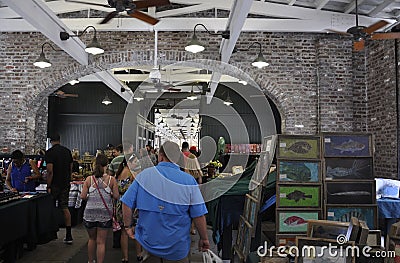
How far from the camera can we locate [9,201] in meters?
4.98

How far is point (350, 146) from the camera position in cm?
444

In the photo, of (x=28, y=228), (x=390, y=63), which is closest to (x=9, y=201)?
(x=28, y=228)

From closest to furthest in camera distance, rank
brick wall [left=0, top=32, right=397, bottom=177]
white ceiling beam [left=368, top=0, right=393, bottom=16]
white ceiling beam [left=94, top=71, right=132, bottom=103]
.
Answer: white ceiling beam [left=368, top=0, right=393, bottom=16]
brick wall [left=0, top=32, right=397, bottom=177]
white ceiling beam [left=94, top=71, right=132, bottom=103]

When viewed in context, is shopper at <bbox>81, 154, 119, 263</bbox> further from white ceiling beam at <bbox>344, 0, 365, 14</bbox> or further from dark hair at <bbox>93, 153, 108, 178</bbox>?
white ceiling beam at <bbox>344, 0, 365, 14</bbox>

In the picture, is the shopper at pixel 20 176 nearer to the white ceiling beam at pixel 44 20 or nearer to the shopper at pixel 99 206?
the white ceiling beam at pixel 44 20

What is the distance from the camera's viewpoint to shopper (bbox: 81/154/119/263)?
15.7 feet

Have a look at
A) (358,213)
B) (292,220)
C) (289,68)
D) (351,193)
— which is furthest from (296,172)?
(289,68)

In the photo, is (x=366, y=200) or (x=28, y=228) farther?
(x=28, y=228)

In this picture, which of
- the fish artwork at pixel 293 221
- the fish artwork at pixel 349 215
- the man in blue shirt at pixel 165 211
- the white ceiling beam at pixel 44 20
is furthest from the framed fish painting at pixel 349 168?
the white ceiling beam at pixel 44 20

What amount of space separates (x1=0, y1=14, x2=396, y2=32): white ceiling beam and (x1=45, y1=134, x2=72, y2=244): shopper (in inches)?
130

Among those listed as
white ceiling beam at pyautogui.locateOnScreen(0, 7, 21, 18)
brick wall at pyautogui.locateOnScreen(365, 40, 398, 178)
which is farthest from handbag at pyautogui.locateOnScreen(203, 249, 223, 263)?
white ceiling beam at pyautogui.locateOnScreen(0, 7, 21, 18)

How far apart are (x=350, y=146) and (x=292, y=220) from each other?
98 centimetres

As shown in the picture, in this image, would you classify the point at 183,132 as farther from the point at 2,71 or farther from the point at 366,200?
the point at 366,200

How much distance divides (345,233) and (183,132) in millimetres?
19076
